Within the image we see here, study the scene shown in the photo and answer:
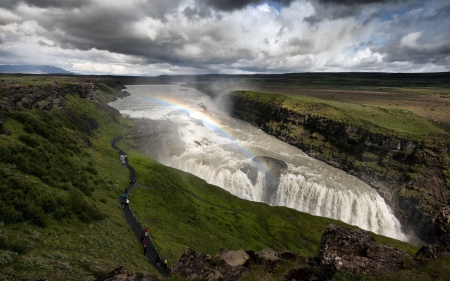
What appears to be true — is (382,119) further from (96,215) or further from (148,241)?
(96,215)

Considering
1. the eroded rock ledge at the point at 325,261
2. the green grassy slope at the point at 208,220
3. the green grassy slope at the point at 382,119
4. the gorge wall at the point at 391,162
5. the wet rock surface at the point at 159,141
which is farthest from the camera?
the wet rock surface at the point at 159,141

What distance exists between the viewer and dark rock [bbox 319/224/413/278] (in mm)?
13672

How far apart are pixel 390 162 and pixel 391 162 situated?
26 centimetres

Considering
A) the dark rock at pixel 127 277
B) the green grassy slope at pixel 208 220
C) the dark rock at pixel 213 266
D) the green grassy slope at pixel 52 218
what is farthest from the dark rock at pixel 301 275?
the green grassy slope at pixel 208 220

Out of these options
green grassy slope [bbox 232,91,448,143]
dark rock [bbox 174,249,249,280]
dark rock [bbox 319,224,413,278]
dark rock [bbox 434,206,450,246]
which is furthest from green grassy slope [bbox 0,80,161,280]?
green grassy slope [bbox 232,91,448,143]

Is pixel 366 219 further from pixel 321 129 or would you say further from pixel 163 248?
pixel 163 248

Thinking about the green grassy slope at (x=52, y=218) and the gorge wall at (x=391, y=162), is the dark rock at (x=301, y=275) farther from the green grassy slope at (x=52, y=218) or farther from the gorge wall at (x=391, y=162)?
the gorge wall at (x=391, y=162)

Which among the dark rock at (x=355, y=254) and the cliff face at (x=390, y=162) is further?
the cliff face at (x=390, y=162)

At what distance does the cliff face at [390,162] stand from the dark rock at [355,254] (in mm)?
52297

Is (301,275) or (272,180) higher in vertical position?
(301,275)

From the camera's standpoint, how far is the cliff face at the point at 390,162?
6269 centimetres

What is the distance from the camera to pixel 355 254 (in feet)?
52.5

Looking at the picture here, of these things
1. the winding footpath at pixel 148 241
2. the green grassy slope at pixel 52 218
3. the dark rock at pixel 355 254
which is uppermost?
the dark rock at pixel 355 254

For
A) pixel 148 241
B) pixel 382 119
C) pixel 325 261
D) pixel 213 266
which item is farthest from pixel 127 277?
pixel 382 119
